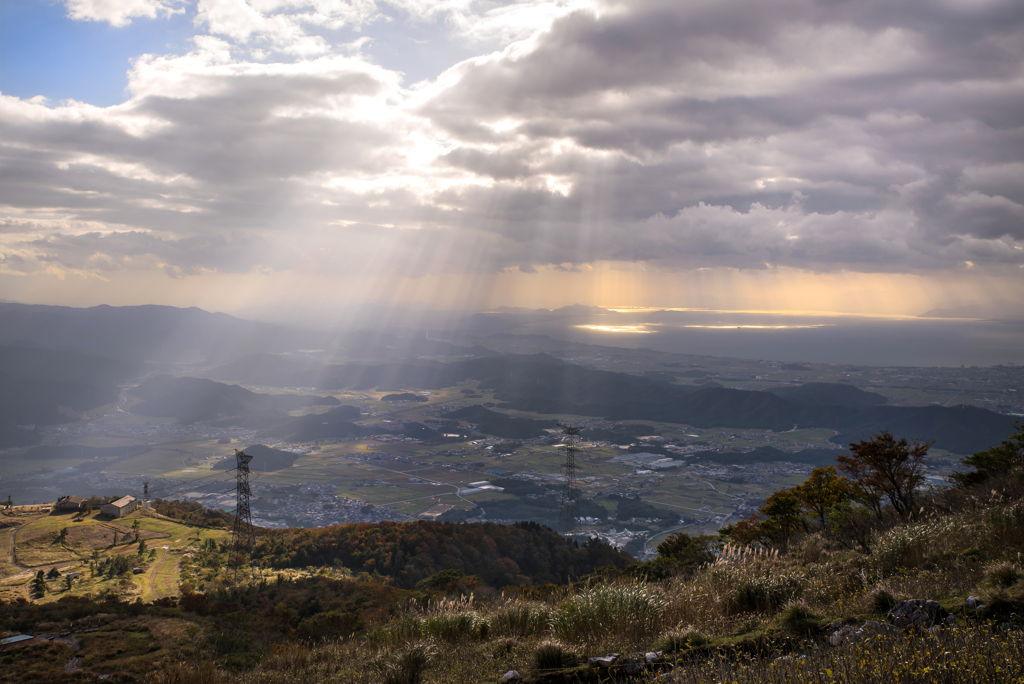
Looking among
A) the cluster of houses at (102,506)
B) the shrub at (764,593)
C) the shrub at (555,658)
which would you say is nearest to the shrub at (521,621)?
the shrub at (555,658)

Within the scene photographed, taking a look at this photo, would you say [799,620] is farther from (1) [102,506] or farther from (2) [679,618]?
(1) [102,506]

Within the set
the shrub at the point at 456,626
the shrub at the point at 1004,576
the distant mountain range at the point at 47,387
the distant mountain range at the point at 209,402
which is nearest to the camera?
the shrub at the point at 1004,576

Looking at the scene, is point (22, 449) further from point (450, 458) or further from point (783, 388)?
point (783, 388)

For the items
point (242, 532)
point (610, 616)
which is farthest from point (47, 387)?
point (610, 616)

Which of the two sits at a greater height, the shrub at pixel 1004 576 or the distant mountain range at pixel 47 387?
the shrub at pixel 1004 576

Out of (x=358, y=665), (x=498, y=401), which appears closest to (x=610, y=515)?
(x=358, y=665)

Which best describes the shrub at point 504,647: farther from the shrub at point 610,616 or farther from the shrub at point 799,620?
the shrub at point 799,620

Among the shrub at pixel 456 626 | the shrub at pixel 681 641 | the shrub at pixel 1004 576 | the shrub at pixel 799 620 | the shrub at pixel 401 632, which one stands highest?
the shrub at pixel 1004 576

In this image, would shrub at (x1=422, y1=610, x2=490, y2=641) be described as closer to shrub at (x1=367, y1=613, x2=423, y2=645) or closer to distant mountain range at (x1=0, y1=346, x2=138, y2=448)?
shrub at (x1=367, y1=613, x2=423, y2=645)
